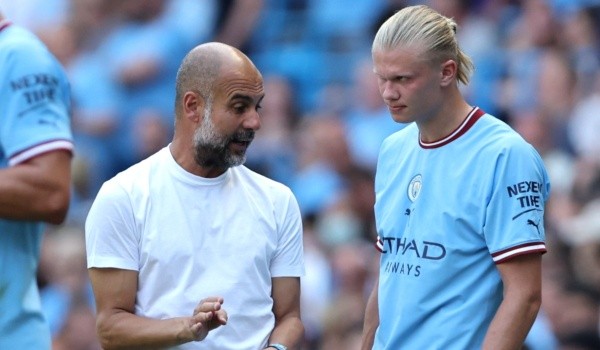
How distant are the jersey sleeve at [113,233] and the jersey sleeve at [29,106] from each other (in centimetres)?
43

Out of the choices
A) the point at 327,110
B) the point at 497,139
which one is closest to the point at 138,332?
the point at 497,139

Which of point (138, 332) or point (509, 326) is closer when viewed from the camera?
point (509, 326)

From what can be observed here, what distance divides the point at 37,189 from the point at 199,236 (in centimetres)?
74

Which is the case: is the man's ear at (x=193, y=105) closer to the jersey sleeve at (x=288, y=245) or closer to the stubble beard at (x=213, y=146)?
the stubble beard at (x=213, y=146)

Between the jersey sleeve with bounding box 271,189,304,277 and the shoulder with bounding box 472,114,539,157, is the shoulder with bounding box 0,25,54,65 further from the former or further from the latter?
the shoulder with bounding box 472,114,539,157

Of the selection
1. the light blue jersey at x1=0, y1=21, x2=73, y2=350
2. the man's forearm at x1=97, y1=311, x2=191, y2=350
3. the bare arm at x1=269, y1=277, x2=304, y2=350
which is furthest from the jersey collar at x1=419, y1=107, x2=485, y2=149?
the light blue jersey at x1=0, y1=21, x2=73, y2=350

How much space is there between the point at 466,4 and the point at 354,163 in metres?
1.83

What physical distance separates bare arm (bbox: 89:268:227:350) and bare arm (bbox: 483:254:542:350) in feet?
3.20

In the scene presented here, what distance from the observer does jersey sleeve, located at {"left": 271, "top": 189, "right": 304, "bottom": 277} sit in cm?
511

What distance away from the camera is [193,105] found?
16.5 ft

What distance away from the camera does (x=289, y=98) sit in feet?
37.3

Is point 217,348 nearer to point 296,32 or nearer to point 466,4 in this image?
point 466,4

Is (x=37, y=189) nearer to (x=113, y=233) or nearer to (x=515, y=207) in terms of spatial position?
(x=113, y=233)

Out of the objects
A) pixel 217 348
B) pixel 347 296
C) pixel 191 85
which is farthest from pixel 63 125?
pixel 347 296
